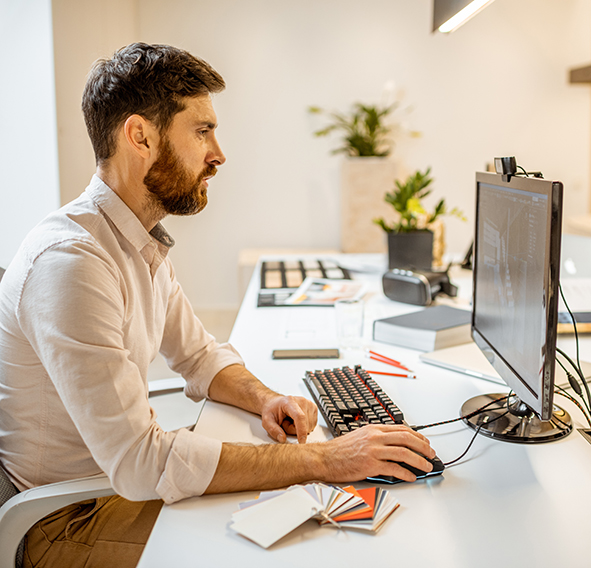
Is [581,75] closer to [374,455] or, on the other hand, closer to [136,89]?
[136,89]

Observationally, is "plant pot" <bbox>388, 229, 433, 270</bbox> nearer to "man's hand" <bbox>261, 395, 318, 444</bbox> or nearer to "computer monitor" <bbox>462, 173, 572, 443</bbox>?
"computer monitor" <bbox>462, 173, 572, 443</bbox>

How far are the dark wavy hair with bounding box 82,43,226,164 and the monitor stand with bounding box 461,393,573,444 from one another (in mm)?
801

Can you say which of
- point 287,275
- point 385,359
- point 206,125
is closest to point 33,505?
point 206,125

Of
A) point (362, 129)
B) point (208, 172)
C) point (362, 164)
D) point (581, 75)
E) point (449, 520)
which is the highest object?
point (581, 75)

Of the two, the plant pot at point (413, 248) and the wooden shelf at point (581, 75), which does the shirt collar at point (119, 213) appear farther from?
the wooden shelf at point (581, 75)

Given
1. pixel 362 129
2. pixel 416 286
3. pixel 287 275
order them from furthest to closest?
pixel 362 129 < pixel 287 275 < pixel 416 286

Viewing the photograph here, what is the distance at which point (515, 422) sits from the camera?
1037 millimetres

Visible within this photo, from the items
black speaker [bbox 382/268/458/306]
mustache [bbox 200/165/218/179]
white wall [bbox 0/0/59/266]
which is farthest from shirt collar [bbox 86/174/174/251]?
white wall [bbox 0/0/59/266]

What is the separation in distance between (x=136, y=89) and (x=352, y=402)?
70cm

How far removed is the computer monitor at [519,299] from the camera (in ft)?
2.61

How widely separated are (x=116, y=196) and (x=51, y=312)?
29cm

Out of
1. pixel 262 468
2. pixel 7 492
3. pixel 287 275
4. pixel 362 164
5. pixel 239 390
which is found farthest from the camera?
pixel 362 164

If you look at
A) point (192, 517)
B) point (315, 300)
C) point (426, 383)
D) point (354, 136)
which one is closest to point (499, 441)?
Result: point (426, 383)

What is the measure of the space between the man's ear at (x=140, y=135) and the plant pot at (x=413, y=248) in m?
1.39
